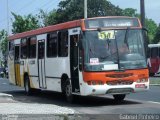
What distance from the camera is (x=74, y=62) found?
18.0 m

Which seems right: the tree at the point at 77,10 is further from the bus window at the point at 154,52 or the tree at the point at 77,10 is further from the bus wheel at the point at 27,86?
the bus wheel at the point at 27,86

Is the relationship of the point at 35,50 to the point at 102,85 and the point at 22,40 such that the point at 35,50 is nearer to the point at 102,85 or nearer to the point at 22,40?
the point at 22,40

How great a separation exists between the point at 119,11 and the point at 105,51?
66888mm

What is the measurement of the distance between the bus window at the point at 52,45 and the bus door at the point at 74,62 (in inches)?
74.4

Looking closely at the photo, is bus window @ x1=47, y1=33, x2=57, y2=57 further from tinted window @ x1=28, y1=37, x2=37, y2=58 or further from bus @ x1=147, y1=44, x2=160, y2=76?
bus @ x1=147, y1=44, x2=160, y2=76

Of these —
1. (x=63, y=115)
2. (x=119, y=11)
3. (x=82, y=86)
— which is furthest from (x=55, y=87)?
(x=119, y=11)

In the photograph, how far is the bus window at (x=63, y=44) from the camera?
18.8 meters

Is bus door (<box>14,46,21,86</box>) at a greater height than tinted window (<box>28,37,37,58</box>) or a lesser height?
lesser

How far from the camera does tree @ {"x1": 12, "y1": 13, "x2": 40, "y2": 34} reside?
219 ft

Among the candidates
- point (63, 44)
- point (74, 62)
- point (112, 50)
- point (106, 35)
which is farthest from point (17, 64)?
point (112, 50)

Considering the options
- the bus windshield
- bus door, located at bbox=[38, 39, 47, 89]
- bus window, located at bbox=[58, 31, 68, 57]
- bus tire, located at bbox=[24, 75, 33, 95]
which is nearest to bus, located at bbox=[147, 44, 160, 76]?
bus tire, located at bbox=[24, 75, 33, 95]

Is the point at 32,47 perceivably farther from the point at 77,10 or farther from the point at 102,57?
the point at 77,10

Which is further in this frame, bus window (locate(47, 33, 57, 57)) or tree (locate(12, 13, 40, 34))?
tree (locate(12, 13, 40, 34))

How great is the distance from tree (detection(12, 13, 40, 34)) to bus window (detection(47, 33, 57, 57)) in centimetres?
4607
